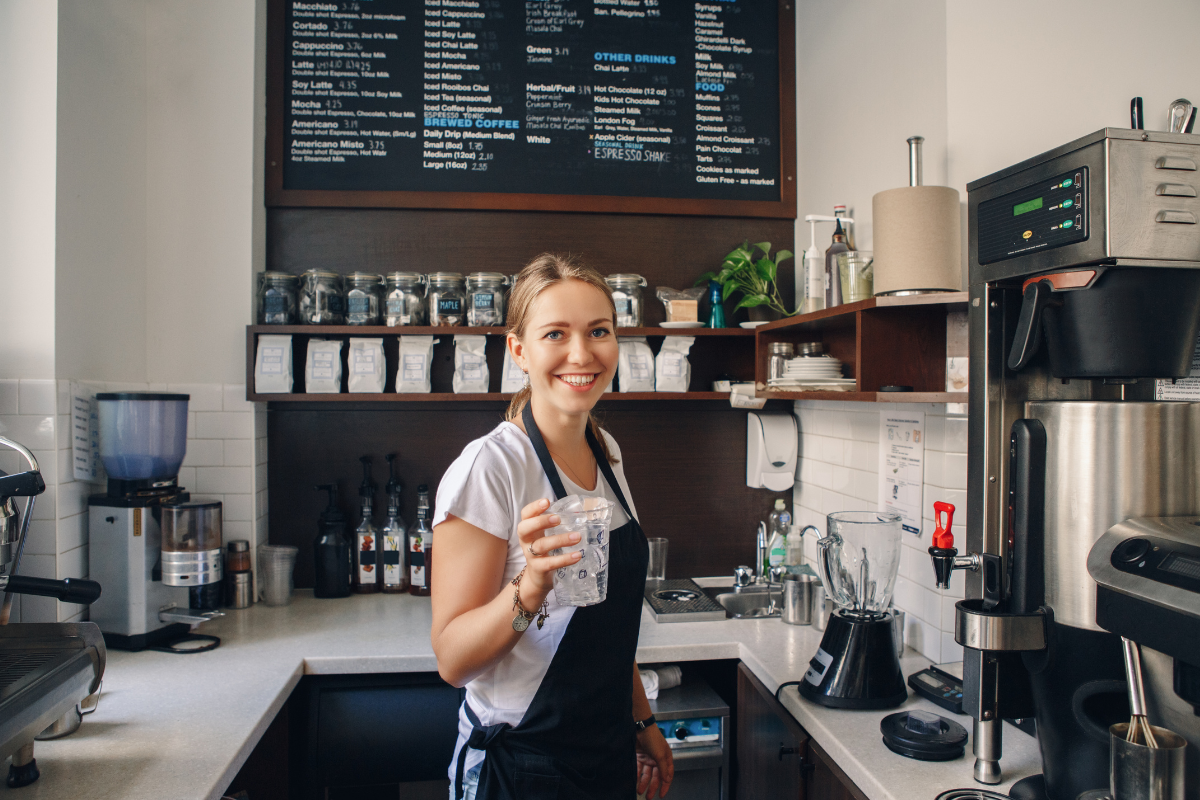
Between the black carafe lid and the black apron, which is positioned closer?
the black apron

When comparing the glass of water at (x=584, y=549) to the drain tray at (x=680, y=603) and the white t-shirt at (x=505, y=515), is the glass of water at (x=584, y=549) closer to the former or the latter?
the white t-shirt at (x=505, y=515)

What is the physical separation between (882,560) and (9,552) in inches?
72.0

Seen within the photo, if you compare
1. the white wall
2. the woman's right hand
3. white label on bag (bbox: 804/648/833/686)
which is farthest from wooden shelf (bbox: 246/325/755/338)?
the woman's right hand

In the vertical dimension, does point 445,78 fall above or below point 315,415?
above

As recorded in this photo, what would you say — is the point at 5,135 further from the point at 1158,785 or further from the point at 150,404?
the point at 1158,785

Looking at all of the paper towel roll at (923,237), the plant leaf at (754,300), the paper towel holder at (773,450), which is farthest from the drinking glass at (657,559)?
the paper towel roll at (923,237)

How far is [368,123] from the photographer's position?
2797 mm

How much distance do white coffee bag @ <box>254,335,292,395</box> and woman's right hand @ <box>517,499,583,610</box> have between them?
179 centimetres

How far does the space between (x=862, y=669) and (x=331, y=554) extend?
71.3 inches

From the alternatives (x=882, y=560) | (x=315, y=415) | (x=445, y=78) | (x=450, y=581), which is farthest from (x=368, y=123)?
(x=882, y=560)

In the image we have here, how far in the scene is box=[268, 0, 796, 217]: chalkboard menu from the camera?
2.79 m

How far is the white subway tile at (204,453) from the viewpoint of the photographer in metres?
2.66

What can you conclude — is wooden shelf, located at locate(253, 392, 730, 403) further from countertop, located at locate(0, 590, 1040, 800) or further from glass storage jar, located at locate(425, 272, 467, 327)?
countertop, located at locate(0, 590, 1040, 800)

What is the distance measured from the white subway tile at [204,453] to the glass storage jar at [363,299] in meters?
0.62
